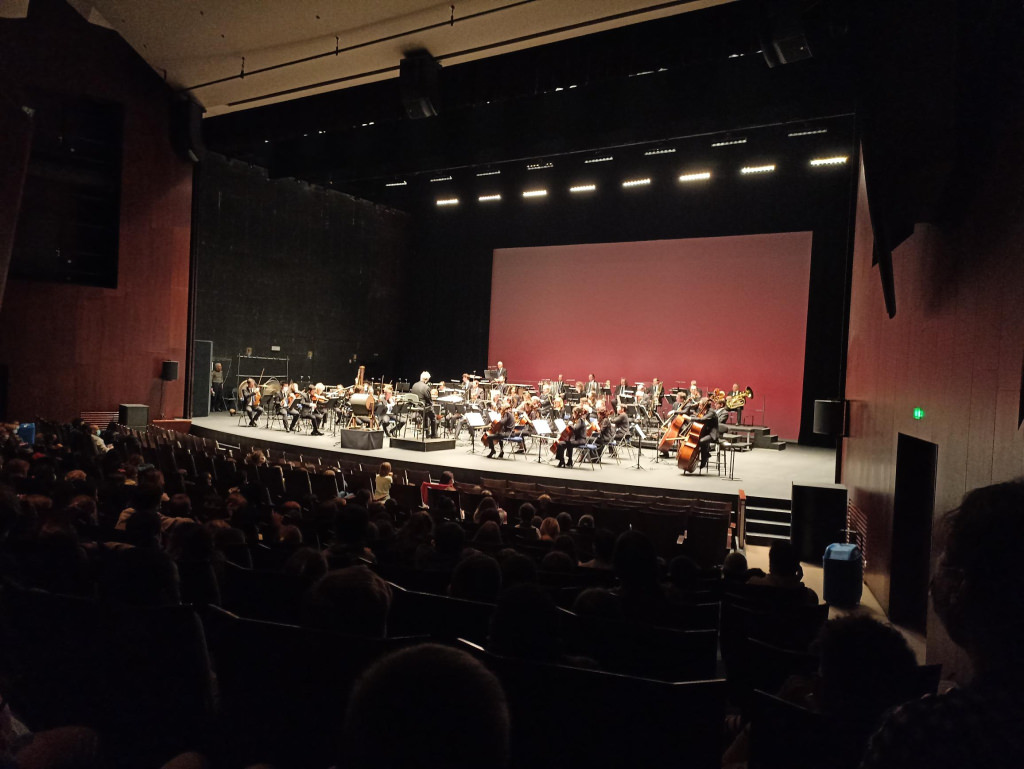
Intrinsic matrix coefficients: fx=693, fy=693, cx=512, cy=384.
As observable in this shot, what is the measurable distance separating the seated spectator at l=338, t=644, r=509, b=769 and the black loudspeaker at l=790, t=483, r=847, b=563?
A: 8.01 metres

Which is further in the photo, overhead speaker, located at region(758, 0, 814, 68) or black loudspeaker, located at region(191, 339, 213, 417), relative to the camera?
black loudspeaker, located at region(191, 339, 213, 417)

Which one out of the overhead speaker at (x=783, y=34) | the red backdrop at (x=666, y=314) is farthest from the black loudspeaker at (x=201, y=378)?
the overhead speaker at (x=783, y=34)

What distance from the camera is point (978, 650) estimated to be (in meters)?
1.07

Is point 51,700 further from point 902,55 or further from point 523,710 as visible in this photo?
point 902,55

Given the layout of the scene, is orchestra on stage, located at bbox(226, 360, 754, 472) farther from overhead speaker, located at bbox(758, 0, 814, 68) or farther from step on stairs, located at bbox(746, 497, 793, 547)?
overhead speaker, located at bbox(758, 0, 814, 68)

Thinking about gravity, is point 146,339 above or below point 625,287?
below

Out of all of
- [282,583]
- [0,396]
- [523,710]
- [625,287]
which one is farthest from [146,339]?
[523,710]

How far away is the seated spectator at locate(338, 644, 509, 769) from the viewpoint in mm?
768

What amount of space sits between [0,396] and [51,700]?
51.6 feet

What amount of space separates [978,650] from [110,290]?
18226 millimetres

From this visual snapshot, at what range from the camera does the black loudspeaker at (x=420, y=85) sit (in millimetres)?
12344

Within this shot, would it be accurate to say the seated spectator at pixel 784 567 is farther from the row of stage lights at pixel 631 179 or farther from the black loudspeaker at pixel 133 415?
the black loudspeaker at pixel 133 415

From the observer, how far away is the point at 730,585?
13.1 ft

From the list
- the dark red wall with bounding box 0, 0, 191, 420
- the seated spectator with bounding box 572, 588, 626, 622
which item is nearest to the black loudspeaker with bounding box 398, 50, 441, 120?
the dark red wall with bounding box 0, 0, 191, 420
